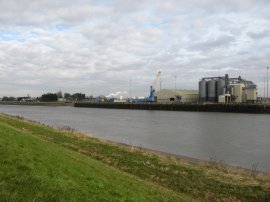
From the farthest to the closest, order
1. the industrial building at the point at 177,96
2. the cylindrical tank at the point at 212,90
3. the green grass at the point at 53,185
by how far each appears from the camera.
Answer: the industrial building at the point at 177,96 < the cylindrical tank at the point at 212,90 < the green grass at the point at 53,185

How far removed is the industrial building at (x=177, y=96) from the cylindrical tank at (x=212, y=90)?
1553cm

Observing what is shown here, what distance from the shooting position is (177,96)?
584ft

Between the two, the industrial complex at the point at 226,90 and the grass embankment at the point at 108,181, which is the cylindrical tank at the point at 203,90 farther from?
the grass embankment at the point at 108,181

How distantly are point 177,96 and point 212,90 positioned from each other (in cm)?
2552

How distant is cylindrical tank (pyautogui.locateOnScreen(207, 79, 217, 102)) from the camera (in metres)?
154

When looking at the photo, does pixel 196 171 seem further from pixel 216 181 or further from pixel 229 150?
pixel 229 150

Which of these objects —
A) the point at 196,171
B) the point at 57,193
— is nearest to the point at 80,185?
the point at 57,193

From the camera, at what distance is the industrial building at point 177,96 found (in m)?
176

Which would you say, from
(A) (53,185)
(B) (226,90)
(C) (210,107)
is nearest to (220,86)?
(B) (226,90)

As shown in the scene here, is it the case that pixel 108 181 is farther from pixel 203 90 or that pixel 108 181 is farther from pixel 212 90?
pixel 203 90

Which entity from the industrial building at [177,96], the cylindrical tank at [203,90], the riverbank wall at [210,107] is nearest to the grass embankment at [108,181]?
the riverbank wall at [210,107]

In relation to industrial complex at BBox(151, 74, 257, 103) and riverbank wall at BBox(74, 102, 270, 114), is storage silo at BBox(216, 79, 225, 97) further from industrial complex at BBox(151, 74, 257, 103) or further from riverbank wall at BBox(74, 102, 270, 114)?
riverbank wall at BBox(74, 102, 270, 114)

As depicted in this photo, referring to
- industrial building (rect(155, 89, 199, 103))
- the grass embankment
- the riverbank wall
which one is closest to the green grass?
the grass embankment

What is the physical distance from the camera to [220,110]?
130 m
